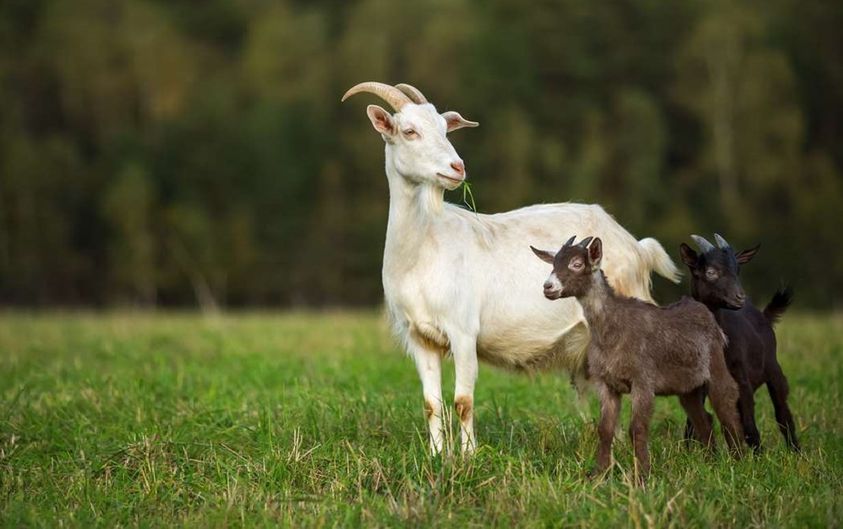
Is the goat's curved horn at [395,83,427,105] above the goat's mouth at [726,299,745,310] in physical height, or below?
above

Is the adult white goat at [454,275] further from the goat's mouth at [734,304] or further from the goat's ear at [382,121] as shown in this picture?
the goat's mouth at [734,304]

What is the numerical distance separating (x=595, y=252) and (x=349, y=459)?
1.94m

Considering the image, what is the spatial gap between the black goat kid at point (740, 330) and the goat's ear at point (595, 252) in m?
0.94

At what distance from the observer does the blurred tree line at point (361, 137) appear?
3294cm

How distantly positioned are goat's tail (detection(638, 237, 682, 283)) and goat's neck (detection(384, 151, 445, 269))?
1840mm

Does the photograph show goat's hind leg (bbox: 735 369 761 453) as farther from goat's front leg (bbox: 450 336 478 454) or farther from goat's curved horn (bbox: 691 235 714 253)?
goat's front leg (bbox: 450 336 478 454)

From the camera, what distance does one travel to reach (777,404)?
7.29 meters

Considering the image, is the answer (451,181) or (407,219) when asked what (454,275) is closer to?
(407,219)

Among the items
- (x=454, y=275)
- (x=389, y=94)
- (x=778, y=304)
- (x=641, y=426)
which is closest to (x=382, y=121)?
(x=389, y=94)

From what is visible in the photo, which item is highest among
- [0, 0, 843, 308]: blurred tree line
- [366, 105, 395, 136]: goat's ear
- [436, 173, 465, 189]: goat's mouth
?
[366, 105, 395, 136]: goat's ear

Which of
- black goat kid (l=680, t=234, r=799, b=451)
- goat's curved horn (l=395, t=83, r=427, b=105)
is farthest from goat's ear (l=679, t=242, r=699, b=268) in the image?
goat's curved horn (l=395, t=83, r=427, b=105)

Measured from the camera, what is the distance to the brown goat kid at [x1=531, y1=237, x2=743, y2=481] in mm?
6230

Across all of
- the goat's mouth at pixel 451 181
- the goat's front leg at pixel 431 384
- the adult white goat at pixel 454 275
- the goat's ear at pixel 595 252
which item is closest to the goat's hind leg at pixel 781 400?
the adult white goat at pixel 454 275

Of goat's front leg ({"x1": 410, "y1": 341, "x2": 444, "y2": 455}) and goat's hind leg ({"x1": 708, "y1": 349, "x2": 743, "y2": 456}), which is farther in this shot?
goat's front leg ({"x1": 410, "y1": 341, "x2": 444, "y2": 455})
